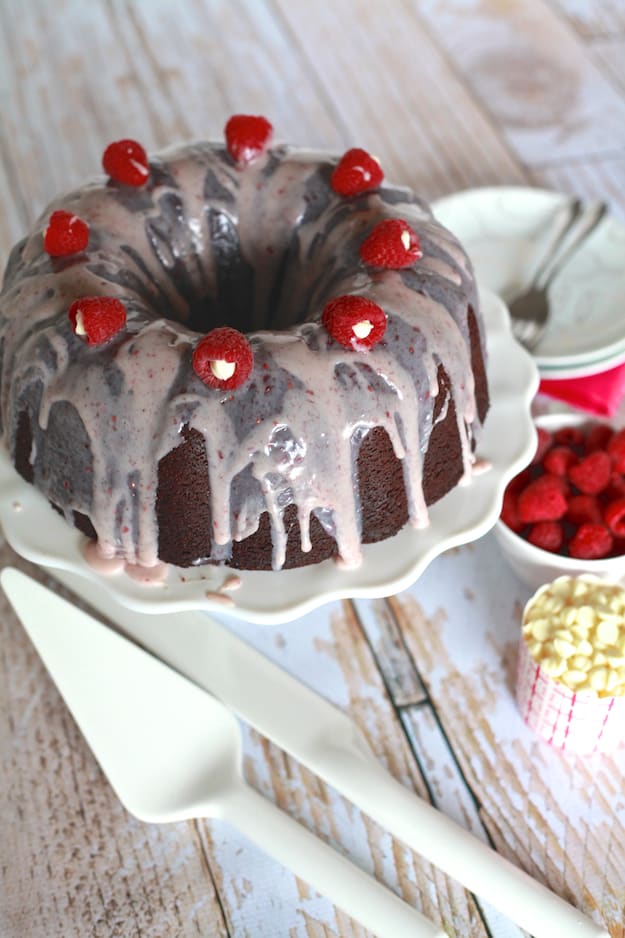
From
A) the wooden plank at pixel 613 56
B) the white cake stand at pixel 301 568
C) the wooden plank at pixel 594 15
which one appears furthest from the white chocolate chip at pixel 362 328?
the wooden plank at pixel 594 15

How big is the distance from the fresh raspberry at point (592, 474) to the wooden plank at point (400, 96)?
2.48ft

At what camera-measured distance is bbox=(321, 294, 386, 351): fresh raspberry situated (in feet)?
3.33

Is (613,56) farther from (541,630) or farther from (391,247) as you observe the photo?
(541,630)

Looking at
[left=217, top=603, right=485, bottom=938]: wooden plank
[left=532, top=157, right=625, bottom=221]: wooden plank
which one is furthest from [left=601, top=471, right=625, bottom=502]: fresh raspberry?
[left=532, top=157, right=625, bottom=221]: wooden plank

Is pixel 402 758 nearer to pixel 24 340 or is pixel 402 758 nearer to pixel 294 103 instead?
pixel 24 340

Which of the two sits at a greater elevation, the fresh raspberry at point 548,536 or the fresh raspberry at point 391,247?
the fresh raspberry at point 391,247

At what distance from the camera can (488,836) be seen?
1.07 metres

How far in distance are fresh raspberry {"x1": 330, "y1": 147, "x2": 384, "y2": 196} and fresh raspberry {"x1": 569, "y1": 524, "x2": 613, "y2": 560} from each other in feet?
1.48

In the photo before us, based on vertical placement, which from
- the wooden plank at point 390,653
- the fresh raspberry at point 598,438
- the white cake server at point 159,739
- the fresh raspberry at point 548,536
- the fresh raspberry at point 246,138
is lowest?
the wooden plank at point 390,653

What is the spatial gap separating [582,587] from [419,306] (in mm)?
332

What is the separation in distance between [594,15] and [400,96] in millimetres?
502

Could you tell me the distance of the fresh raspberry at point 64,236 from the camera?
3.71ft

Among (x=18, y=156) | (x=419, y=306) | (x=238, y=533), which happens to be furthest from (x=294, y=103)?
(x=238, y=533)

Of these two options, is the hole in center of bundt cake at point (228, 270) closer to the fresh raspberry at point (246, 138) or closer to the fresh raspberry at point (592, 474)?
the fresh raspberry at point (246, 138)
